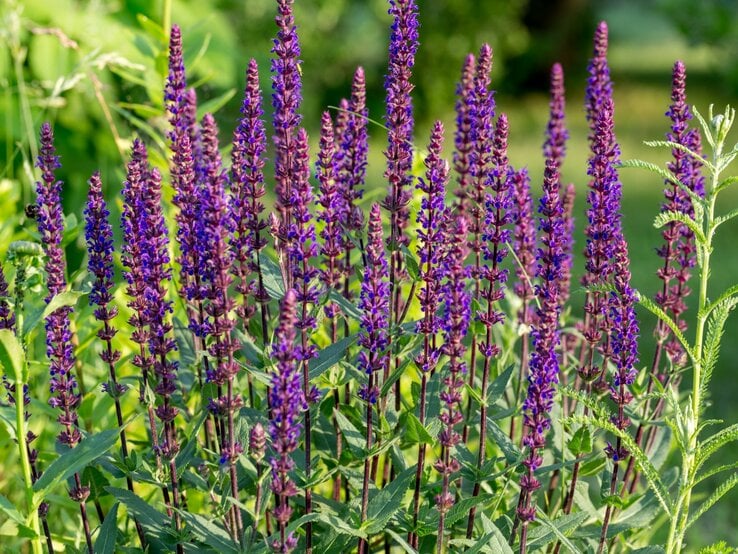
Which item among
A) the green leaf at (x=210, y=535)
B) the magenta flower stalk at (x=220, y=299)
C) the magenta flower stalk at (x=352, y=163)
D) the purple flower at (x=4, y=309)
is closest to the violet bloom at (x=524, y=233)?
the magenta flower stalk at (x=352, y=163)

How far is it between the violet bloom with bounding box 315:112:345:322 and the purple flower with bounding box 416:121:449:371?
310 millimetres

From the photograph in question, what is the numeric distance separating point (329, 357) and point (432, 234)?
0.54m

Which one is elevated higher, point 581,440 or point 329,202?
point 329,202

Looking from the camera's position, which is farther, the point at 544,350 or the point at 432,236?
the point at 432,236

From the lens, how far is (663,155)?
1655 centimetres

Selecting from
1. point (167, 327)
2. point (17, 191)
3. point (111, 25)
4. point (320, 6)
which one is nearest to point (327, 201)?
point (167, 327)

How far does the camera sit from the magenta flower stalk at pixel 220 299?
2.70 m

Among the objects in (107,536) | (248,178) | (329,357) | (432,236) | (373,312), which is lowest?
(107,536)

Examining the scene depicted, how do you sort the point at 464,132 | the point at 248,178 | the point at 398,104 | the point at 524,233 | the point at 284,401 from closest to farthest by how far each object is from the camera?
the point at 284,401 → the point at 248,178 → the point at 398,104 → the point at 524,233 → the point at 464,132

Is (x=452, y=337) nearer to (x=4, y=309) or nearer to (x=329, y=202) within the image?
(x=329, y=202)

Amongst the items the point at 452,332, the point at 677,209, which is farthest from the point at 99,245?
the point at 677,209

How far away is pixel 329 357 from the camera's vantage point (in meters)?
3.04

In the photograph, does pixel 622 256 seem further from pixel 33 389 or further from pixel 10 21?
pixel 10 21

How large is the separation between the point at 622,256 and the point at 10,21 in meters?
3.68
